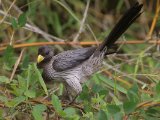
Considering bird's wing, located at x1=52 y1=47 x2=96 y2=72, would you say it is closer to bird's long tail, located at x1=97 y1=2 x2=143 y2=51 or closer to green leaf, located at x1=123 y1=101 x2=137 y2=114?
bird's long tail, located at x1=97 y1=2 x2=143 y2=51

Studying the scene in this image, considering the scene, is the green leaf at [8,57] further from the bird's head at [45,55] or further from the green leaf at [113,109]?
the green leaf at [113,109]

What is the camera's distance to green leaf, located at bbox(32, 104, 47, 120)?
2697 millimetres

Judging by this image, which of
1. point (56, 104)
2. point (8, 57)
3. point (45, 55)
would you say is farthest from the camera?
point (45, 55)

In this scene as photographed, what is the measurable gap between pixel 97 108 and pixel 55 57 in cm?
74

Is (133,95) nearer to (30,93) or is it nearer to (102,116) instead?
(102,116)

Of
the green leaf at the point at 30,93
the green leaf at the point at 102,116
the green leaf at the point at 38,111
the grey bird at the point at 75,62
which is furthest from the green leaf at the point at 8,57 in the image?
the green leaf at the point at 102,116

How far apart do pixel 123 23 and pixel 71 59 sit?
38 centimetres

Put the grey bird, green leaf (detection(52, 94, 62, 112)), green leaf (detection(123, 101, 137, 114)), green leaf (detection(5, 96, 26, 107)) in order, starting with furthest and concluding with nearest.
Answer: the grey bird, green leaf (detection(5, 96, 26, 107)), green leaf (detection(52, 94, 62, 112)), green leaf (detection(123, 101, 137, 114))

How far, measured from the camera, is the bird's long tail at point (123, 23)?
320cm

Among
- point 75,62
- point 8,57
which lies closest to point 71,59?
point 75,62

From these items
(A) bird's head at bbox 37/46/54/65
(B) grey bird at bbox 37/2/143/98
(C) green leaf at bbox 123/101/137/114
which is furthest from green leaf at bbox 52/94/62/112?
(A) bird's head at bbox 37/46/54/65

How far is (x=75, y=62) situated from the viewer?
11.3 ft

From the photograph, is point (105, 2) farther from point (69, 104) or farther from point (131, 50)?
point (69, 104)

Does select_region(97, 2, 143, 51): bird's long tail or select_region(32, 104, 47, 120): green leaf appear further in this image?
select_region(97, 2, 143, 51): bird's long tail
